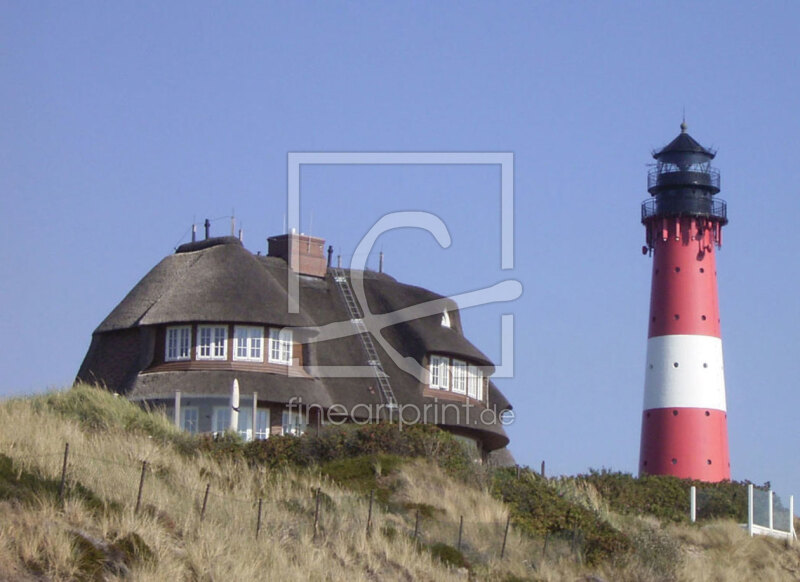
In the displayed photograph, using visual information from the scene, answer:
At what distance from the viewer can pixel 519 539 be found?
27.0 m

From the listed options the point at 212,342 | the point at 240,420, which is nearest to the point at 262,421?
the point at 240,420

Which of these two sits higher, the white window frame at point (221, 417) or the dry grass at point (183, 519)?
the white window frame at point (221, 417)

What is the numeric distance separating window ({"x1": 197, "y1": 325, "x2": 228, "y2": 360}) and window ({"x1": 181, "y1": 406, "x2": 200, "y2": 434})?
1620 millimetres

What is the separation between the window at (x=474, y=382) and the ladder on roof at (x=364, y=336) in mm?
3722

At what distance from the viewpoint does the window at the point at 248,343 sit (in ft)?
134

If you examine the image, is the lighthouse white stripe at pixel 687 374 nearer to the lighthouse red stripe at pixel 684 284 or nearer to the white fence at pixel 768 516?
the lighthouse red stripe at pixel 684 284

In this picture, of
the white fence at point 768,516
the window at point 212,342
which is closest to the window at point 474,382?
the window at point 212,342

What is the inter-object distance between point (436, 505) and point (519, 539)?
1873 mm

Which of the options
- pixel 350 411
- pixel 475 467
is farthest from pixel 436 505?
pixel 350 411

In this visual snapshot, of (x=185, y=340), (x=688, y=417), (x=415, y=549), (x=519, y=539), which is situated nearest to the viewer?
(x=415, y=549)

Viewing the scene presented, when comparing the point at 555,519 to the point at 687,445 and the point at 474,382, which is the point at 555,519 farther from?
the point at 687,445

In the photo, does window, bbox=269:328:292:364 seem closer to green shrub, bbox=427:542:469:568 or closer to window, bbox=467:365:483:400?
window, bbox=467:365:483:400

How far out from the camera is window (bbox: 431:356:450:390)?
147 ft

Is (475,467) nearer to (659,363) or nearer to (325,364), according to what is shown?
(325,364)
